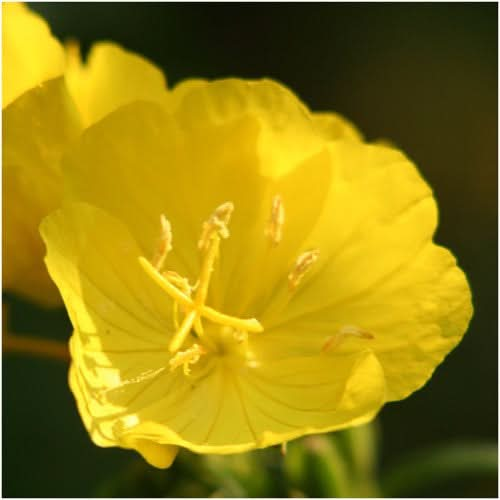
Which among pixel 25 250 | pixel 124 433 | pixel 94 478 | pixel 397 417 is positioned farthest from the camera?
pixel 397 417

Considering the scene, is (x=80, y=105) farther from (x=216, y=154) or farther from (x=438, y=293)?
(x=438, y=293)

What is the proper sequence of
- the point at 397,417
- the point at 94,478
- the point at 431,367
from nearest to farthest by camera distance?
the point at 431,367 < the point at 94,478 < the point at 397,417

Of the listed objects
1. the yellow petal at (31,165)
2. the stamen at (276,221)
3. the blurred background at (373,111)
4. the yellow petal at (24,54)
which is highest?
the yellow petal at (24,54)

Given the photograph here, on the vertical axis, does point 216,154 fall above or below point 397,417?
above

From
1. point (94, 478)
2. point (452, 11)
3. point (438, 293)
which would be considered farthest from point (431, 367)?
point (452, 11)

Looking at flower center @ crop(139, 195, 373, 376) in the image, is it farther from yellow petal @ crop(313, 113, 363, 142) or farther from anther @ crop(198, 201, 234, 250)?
yellow petal @ crop(313, 113, 363, 142)

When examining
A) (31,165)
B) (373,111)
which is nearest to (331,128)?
(31,165)

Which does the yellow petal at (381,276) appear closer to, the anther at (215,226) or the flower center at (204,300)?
the flower center at (204,300)

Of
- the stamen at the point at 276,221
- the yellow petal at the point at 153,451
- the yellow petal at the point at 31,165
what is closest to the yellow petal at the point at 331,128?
the stamen at the point at 276,221
